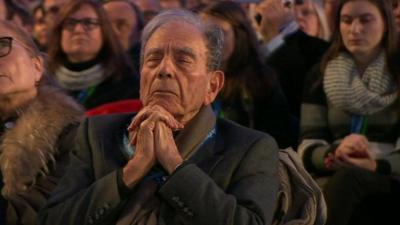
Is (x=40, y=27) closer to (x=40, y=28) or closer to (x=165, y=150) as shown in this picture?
(x=40, y=28)

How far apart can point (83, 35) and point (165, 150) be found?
3.17m

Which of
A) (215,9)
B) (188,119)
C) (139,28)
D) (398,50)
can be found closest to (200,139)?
(188,119)

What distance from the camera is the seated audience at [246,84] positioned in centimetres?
570

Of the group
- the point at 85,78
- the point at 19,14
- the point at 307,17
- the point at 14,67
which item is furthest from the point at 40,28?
the point at 14,67

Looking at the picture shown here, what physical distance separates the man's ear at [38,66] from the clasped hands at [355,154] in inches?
61.1

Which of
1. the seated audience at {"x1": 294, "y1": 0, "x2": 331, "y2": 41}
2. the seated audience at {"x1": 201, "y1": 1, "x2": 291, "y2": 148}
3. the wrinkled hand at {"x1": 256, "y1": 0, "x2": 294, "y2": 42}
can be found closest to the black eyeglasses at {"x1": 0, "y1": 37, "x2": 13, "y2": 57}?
the seated audience at {"x1": 201, "y1": 1, "x2": 291, "y2": 148}

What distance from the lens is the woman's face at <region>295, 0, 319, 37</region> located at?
7.04m

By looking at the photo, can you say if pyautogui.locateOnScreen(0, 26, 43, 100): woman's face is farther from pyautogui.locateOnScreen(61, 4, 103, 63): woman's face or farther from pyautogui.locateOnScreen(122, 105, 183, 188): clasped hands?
pyautogui.locateOnScreen(61, 4, 103, 63): woman's face

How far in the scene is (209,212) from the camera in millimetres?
3299

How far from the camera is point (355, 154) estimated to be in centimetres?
502

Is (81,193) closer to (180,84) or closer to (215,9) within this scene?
(180,84)

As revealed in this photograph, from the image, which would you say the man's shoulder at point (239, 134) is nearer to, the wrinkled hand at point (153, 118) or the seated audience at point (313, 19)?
the wrinkled hand at point (153, 118)

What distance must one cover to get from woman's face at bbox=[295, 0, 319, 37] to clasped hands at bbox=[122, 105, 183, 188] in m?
3.68

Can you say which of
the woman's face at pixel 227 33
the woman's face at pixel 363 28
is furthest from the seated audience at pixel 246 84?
the woman's face at pixel 363 28
